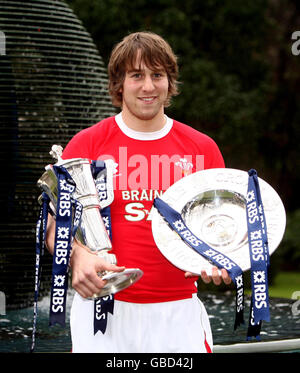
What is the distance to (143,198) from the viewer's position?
3.38m

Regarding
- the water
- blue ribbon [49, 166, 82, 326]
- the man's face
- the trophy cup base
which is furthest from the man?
the water

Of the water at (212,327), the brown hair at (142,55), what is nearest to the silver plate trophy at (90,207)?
the brown hair at (142,55)

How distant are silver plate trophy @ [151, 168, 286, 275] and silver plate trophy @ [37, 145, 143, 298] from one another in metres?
0.22

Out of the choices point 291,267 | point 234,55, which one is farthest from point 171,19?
point 291,267

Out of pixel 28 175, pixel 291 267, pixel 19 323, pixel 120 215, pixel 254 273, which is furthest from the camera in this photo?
pixel 291 267

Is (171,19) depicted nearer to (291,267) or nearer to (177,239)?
(291,267)

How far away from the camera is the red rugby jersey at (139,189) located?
335 cm

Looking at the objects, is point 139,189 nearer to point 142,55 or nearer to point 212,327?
point 142,55

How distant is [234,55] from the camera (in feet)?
57.7

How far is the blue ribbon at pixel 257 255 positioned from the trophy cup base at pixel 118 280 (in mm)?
486

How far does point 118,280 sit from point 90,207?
0.34 metres
